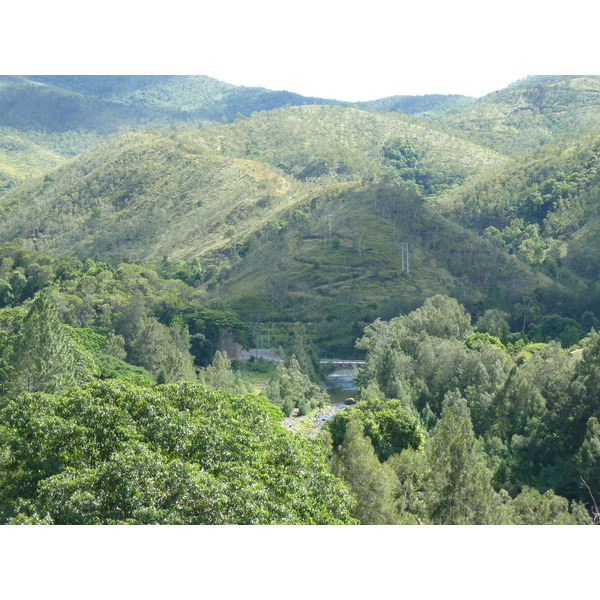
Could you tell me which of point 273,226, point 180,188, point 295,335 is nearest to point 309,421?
point 295,335

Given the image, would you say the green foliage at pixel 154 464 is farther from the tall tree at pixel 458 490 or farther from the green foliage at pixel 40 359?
the green foliage at pixel 40 359

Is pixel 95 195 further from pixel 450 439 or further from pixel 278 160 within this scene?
pixel 450 439

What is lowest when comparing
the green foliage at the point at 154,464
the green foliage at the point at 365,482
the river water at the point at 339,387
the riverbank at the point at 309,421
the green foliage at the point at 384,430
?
the river water at the point at 339,387

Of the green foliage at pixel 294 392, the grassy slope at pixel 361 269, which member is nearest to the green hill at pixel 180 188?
the grassy slope at pixel 361 269

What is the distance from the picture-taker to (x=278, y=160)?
611ft

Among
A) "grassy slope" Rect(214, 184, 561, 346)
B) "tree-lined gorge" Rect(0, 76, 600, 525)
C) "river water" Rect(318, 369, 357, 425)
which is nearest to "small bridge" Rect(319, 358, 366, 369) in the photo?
"river water" Rect(318, 369, 357, 425)

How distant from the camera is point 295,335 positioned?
262 feet

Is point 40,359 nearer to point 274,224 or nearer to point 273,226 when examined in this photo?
point 273,226

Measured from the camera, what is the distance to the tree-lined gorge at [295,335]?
22422mm

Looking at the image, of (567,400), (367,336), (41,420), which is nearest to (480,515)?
(41,420)

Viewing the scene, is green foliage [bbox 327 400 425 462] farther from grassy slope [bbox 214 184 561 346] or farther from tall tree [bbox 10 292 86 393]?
grassy slope [bbox 214 184 561 346]

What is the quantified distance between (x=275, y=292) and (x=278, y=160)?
89132 mm

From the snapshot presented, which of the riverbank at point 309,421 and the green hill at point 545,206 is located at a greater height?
the green hill at point 545,206

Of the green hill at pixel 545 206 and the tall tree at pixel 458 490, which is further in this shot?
the green hill at pixel 545 206
